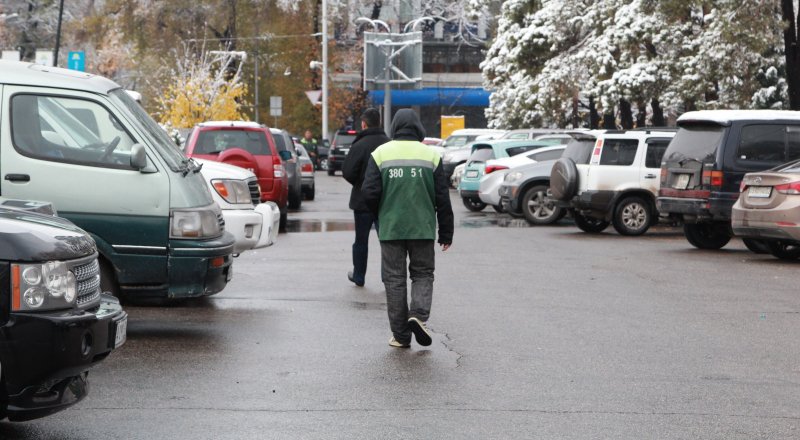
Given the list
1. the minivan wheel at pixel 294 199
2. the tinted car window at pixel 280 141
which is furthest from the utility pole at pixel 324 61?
the tinted car window at pixel 280 141

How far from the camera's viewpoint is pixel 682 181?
727 inches

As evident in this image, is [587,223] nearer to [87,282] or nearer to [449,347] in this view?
[449,347]

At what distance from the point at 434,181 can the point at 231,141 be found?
12.5 meters

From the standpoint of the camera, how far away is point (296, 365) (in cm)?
902

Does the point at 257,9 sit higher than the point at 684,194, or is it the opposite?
the point at 257,9

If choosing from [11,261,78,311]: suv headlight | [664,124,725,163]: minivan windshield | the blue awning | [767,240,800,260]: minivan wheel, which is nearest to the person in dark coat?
[664,124,725,163]: minivan windshield

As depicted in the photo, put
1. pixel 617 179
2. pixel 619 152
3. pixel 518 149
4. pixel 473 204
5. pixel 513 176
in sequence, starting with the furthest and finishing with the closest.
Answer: pixel 473 204
pixel 518 149
pixel 513 176
pixel 619 152
pixel 617 179

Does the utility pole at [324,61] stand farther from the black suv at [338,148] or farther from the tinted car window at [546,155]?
the tinted car window at [546,155]

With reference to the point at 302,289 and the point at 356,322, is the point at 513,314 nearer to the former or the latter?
the point at 356,322

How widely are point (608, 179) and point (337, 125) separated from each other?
55014 mm

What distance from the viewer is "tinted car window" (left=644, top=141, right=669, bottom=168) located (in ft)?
71.2

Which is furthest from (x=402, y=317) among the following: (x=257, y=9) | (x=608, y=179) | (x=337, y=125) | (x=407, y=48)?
(x=337, y=125)

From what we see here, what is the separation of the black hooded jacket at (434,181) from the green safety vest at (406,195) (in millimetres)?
43

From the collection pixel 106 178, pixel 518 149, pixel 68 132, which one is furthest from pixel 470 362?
pixel 518 149
